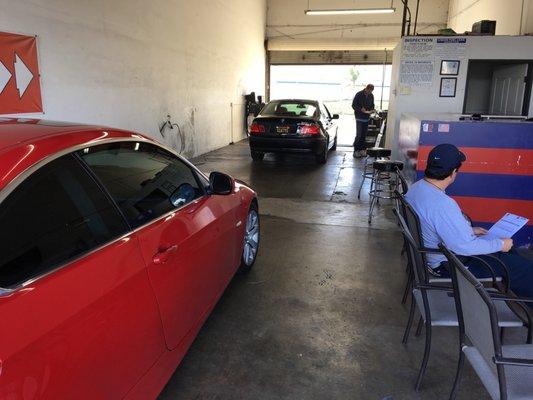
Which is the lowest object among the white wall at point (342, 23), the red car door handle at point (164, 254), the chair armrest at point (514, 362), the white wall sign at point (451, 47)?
the chair armrest at point (514, 362)

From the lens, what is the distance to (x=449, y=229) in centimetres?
266

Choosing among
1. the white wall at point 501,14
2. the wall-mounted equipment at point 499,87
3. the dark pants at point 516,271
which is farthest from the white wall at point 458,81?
the dark pants at point 516,271

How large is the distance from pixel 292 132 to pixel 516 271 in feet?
22.7

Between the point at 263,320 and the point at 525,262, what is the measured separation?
1762mm

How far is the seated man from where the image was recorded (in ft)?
8.63

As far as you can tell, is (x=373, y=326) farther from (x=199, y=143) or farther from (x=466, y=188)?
(x=199, y=143)

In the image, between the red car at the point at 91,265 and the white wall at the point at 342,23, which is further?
the white wall at the point at 342,23

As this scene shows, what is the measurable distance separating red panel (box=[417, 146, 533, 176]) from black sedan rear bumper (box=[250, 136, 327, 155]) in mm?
4908

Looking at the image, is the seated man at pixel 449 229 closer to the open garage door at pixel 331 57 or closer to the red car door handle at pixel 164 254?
the red car door handle at pixel 164 254

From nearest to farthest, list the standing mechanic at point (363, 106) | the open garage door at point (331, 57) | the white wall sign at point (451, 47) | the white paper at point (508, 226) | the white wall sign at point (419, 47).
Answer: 1. the white paper at point (508, 226)
2. the white wall sign at point (451, 47)
3. the white wall sign at point (419, 47)
4. the standing mechanic at point (363, 106)
5. the open garage door at point (331, 57)

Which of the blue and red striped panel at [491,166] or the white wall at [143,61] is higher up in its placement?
the white wall at [143,61]

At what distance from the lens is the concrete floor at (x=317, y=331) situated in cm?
250

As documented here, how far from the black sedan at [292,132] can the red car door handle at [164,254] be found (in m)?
7.42

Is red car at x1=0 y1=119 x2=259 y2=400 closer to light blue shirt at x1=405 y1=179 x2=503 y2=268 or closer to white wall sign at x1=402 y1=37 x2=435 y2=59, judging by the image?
light blue shirt at x1=405 y1=179 x2=503 y2=268
